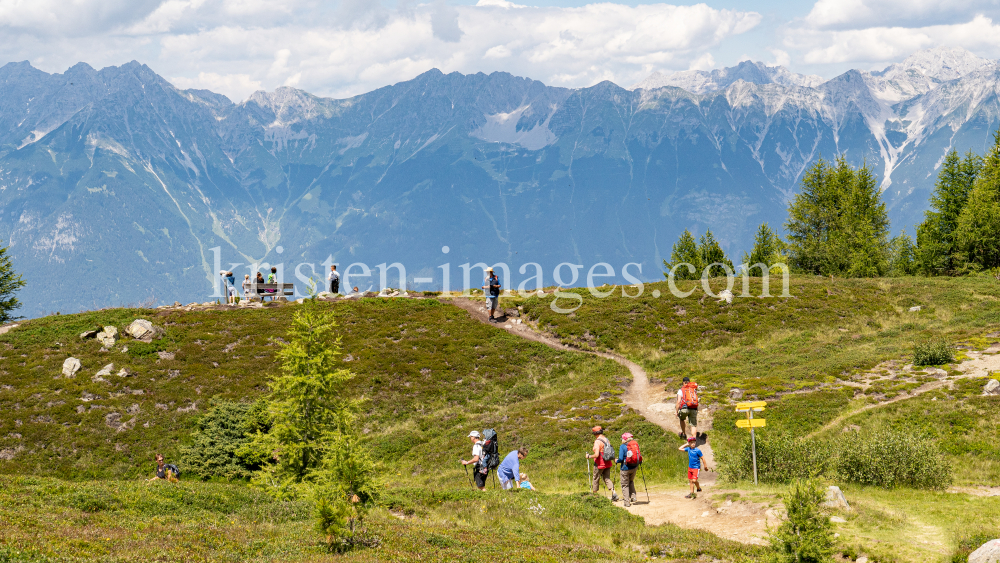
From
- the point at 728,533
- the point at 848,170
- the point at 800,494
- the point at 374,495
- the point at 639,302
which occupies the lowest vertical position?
the point at 728,533

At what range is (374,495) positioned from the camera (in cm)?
1742

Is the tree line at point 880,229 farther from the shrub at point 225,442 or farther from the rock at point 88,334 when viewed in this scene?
the rock at point 88,334

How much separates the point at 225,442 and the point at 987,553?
27410mm

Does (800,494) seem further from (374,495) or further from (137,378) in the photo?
(137,378)

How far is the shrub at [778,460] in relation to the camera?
873 inches

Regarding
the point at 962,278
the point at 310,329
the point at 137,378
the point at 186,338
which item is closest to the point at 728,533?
the point at 310,329

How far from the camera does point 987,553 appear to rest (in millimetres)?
12898

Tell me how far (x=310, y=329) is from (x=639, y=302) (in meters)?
34.4

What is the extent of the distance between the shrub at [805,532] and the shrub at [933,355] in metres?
25.8

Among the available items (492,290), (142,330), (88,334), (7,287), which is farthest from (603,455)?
(7,287)

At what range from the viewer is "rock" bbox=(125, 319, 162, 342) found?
135 feet

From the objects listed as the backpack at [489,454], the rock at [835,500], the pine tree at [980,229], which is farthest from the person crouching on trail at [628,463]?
the pine tree at [980,229]

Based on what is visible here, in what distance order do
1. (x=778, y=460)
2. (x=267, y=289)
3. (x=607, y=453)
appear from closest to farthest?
(x=607, y=453), (x=778, y=460), (x=267, y=289)

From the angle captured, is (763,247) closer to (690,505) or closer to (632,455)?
(690,505)
